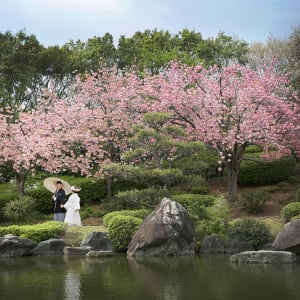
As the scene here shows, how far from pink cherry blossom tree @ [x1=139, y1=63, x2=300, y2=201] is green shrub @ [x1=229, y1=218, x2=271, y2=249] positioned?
547 cm

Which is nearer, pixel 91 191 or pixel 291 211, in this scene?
pixel 291 211

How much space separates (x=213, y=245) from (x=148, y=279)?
6.15 m

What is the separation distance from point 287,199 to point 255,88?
5873 millimetres

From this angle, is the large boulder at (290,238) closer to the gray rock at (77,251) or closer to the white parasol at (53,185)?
the gray rock at (77,251)

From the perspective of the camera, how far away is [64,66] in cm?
4050

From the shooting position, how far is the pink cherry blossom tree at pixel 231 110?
915 inches

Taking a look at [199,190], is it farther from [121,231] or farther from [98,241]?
[98,241]

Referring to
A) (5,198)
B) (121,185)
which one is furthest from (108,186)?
(5,198)

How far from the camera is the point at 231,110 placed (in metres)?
23.5

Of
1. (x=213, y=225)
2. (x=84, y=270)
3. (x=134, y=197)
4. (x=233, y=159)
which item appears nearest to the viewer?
(x=84, y=270)

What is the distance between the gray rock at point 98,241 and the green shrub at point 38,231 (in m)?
1.65

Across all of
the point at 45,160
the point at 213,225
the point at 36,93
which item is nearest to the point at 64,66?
the point at 36,93

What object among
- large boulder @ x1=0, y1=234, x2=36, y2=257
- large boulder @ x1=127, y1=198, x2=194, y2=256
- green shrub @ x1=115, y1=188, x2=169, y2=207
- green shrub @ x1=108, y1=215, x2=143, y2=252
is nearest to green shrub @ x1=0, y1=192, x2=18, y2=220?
large boulder @ x1=0, y1=234, x2=36, y2=257

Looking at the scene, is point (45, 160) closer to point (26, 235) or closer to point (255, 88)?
point (26, 235)
